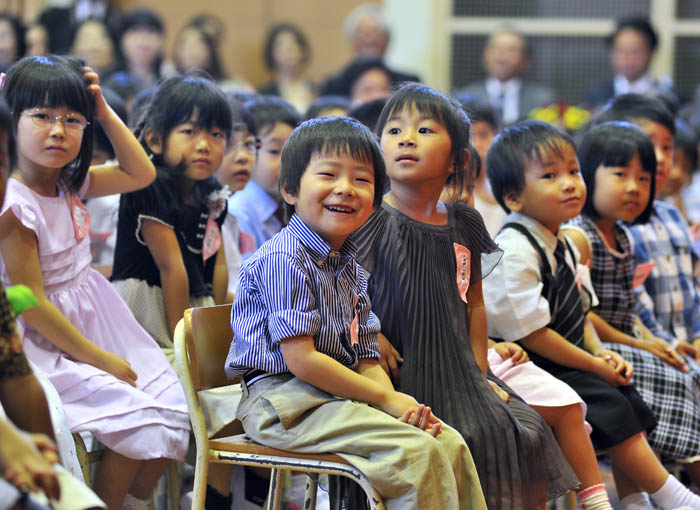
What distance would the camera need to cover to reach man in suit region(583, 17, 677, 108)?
5.82 metres

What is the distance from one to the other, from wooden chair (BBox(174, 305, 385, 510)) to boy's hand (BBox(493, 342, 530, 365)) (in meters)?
0.62

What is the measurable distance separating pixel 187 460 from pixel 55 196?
2.46 feet

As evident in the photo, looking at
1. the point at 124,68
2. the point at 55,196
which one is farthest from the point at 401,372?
the point at 124,68

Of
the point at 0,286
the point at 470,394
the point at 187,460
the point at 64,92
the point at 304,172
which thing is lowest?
the point at 187,460

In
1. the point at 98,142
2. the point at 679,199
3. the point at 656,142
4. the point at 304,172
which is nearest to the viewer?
the point at 304,172

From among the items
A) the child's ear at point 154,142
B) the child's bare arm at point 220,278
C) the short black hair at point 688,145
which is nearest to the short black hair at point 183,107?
the child's ear at point 154,142

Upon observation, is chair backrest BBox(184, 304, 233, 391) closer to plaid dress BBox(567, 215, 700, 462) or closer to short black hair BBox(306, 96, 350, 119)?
plaid dress BBox(567, 215, 700, 462)

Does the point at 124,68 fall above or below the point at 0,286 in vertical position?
above

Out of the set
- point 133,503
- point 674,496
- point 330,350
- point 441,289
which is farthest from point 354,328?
point 674,496

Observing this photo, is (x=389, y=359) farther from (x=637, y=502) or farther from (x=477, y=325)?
(x=637, y=502)

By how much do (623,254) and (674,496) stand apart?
2.44 feet

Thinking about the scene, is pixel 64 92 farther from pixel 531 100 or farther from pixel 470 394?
pixel 531 100

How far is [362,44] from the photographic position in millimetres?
6145

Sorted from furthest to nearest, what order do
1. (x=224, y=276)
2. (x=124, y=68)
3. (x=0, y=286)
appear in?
(x=124, y=68) < (x=224, y=276) < (x=0, y=286)
